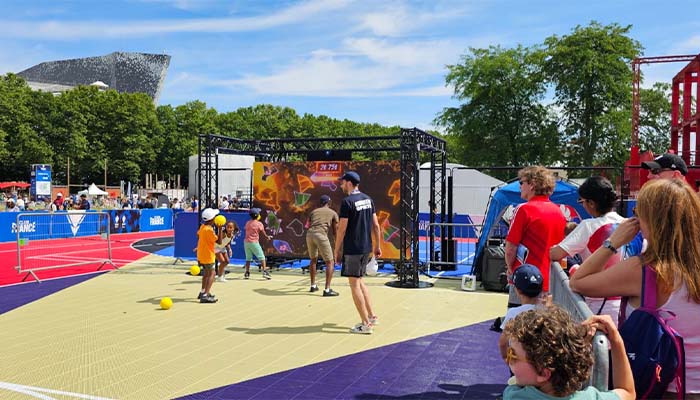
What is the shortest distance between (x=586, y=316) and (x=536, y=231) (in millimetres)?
2312

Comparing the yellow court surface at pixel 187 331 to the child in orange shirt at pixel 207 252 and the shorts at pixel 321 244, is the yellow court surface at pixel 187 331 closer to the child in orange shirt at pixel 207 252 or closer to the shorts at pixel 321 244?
the child in orange shirt at pixel 207 252

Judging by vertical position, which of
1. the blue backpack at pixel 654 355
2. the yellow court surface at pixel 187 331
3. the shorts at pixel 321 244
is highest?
the blue backpack at pixel 654 355

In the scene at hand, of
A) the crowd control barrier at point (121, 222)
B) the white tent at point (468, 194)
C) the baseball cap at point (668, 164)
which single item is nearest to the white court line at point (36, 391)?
the baseball cap at point (668, 164)

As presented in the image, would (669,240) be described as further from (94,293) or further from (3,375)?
(94,293)

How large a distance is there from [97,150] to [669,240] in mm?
62666

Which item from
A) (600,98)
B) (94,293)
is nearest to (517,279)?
(94,293)

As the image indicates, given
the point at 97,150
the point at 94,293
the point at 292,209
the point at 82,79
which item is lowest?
the point at 94,293

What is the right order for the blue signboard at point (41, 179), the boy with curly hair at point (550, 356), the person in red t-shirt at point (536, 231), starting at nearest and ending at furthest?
1. the boy with curly hair at point (550, 356)
2. the person in red t-shirt at point (536, 231)
3. the blue signboard at point (41, 179)

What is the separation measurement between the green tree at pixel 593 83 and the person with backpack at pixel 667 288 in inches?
1345

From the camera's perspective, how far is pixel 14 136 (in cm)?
5247

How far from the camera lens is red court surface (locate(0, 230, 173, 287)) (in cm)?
1264

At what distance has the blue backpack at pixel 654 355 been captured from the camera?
213 centimetres

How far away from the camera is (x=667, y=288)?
2242mm

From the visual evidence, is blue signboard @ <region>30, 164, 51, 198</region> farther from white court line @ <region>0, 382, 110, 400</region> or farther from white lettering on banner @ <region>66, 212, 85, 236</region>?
white court line @ <region>0, 382, 110, 400</region>
